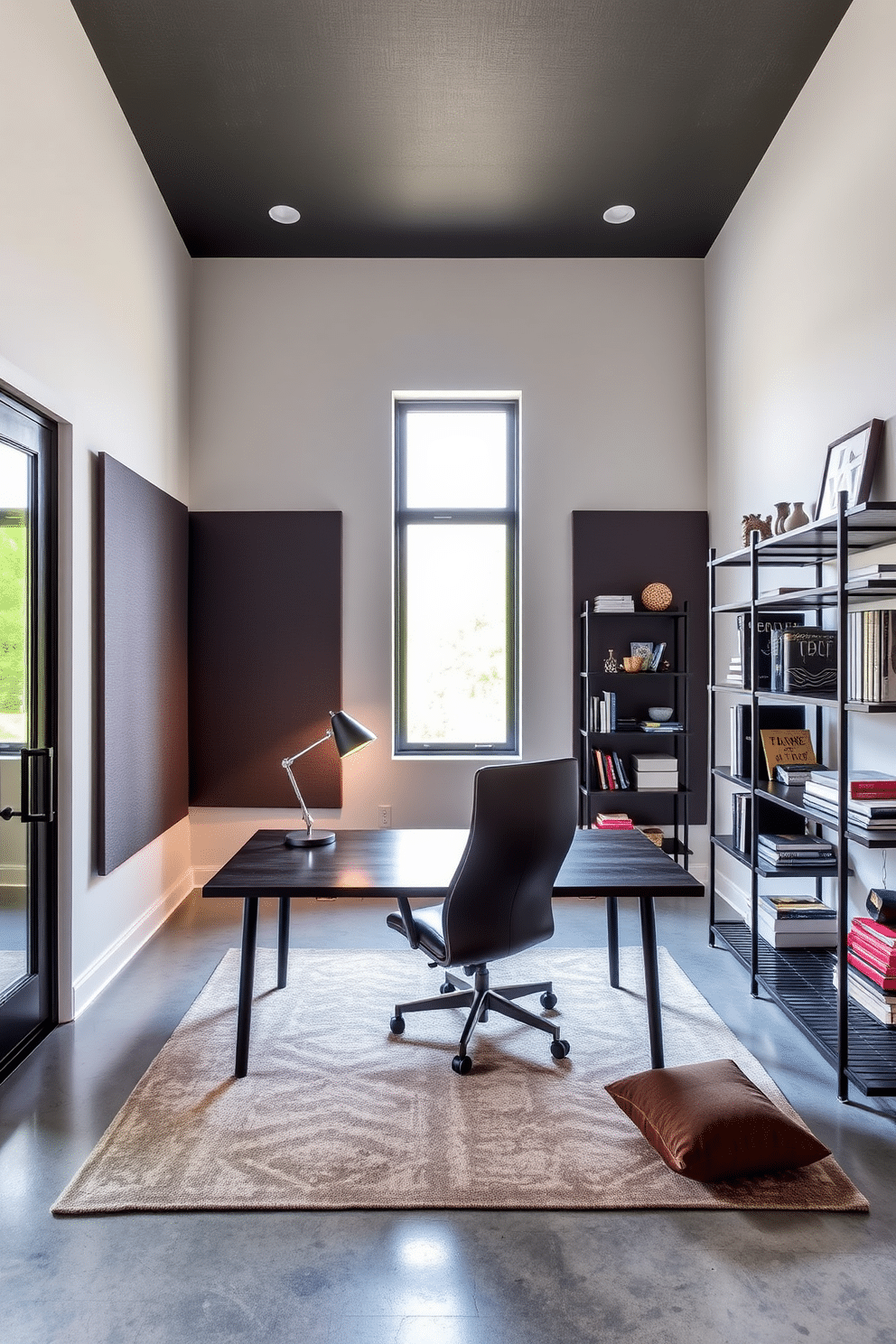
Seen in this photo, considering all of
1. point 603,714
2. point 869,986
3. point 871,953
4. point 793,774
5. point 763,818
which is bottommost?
point 869,986

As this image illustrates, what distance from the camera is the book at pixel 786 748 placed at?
11.2ft

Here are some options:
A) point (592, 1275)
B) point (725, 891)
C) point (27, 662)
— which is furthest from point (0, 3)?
point (725, 891)

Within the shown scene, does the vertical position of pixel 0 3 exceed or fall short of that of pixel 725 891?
it exceeds it

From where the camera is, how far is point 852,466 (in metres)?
3.01

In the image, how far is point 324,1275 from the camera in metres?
1.79

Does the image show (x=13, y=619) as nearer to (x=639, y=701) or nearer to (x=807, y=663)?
(x=807, y=663)

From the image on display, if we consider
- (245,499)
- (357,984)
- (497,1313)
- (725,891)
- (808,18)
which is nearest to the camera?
(497,1313)

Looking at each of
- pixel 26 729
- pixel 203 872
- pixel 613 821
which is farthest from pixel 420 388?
pixel 203 872

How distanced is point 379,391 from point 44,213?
7.53 feet

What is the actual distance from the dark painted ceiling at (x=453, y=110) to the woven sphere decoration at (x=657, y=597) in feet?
6.66

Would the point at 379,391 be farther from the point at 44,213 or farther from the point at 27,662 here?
the point at 27,662

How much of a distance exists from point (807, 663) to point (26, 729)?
2.90m

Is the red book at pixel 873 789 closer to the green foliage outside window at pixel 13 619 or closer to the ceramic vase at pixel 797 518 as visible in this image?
the ceramic vase at pixel 797 518

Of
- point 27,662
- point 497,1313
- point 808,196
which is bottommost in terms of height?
point 497,1313
